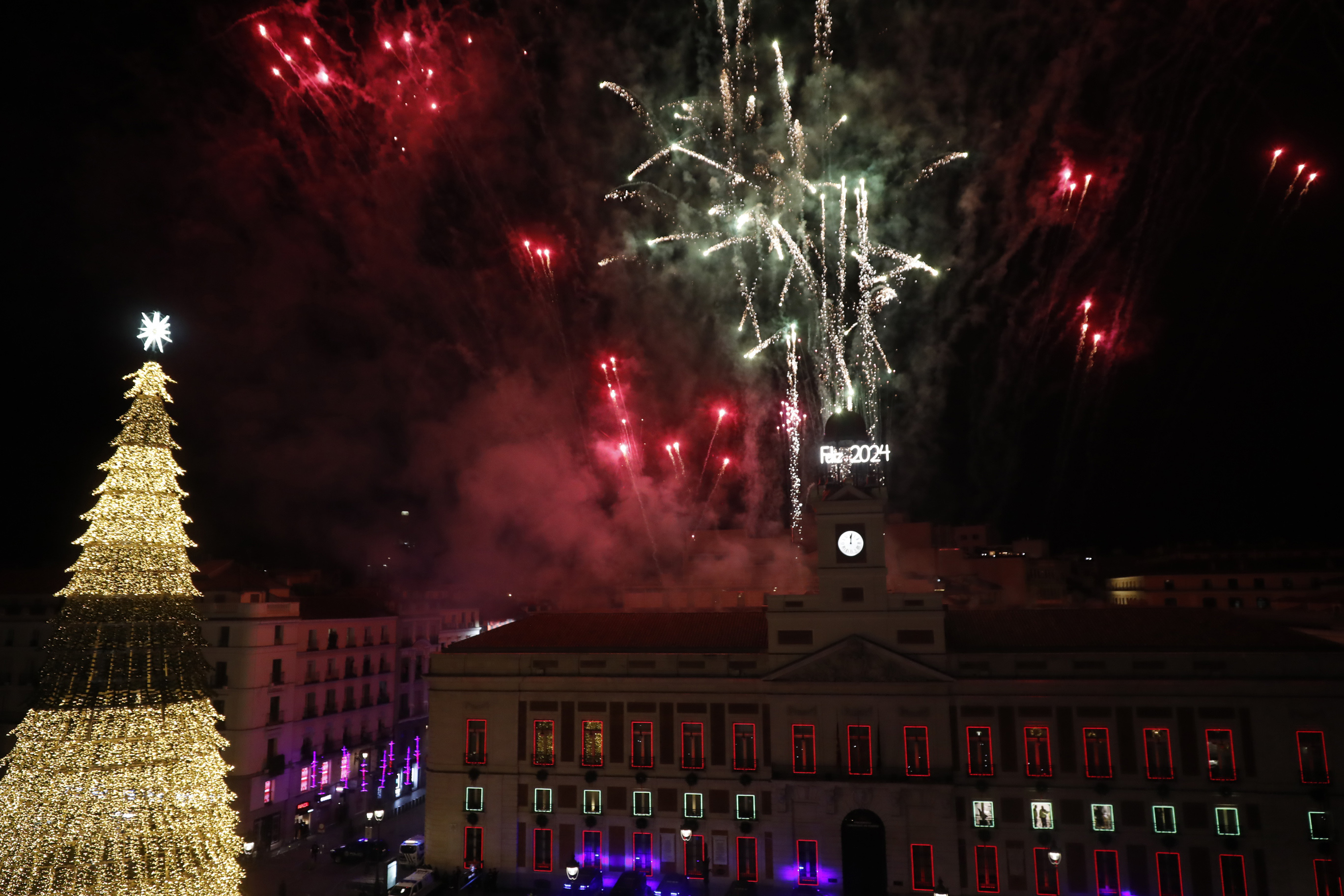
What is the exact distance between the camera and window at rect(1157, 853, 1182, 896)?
30703mm

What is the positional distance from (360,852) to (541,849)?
8.53 metres

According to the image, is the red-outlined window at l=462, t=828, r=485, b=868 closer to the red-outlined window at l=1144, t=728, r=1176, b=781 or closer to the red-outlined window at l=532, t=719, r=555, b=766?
the red-outlined window at l=532, t=719, r=555, b=766

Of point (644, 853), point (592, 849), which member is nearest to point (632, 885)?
point (644, 853)

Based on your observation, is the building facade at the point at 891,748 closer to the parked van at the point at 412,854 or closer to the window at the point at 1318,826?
the window at the point at 1318,826

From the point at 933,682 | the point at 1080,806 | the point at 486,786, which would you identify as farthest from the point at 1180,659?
the point at 486,786

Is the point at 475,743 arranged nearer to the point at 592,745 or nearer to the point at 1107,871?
the point at 592,745

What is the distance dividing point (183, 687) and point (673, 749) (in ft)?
64.1

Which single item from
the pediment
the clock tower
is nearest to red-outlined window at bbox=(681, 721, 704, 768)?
the pediment

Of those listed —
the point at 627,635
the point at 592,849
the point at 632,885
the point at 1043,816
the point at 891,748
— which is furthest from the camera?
the point at 627,635

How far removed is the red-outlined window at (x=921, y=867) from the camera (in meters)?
32.4

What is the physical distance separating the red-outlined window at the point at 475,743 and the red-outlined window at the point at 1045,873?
22.5 m

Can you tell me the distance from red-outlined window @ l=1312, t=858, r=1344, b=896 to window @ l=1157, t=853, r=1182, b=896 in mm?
3485

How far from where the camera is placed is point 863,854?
33156mm

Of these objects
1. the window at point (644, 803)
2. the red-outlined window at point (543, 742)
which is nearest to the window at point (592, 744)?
the red-outlined window at point (543, 742)
